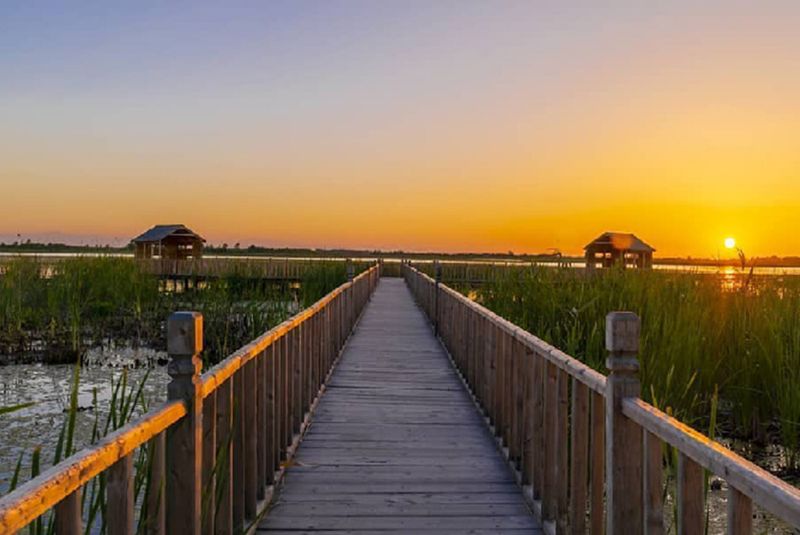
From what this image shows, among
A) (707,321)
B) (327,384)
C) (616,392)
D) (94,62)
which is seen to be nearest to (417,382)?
(327,384)

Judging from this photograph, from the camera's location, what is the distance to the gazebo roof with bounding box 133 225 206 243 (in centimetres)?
4073

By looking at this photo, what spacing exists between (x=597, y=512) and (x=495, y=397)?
253 centimetres

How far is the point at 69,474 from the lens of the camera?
1.61 meters

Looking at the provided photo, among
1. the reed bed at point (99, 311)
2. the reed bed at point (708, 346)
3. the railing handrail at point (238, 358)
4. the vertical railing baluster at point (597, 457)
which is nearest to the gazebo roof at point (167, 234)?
the reed bed at point (99, 311)

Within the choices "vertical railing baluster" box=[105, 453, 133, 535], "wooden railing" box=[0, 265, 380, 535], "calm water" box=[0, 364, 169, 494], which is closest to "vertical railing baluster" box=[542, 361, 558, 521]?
"wooden railing" box=[0, 265, 380, 535]

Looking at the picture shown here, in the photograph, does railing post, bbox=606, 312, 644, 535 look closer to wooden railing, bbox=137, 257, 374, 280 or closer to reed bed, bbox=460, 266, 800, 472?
reed bed, bbox=460, 266, 800, 472

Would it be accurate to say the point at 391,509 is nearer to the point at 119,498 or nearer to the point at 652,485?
the point at 652,485

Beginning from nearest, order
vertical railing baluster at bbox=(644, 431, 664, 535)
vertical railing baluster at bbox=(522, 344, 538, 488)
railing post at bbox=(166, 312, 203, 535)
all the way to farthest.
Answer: vertical railing baluster at bbox=(644, 431, 664, 535) → railing post at bbox=(166, 312, 203, 535) → vertical railing baluster at bbox=(522, 344, 538, 488)

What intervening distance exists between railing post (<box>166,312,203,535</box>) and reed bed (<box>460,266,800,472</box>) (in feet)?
11.0

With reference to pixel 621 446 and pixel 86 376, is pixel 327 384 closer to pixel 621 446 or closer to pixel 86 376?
pixel 621 446

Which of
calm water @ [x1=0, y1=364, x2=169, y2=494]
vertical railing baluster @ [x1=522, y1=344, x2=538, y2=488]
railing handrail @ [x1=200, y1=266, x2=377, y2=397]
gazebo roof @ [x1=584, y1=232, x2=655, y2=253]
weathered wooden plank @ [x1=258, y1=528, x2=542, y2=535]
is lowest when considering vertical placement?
calm water @ [x1=0, y1=364, x2=169, y2=494]

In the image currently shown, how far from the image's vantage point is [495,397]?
18.3ft

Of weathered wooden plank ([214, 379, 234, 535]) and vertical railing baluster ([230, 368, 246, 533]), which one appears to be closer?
weathered wooden plank ([214, 379, 234, 535])

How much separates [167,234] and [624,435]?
40929mm
